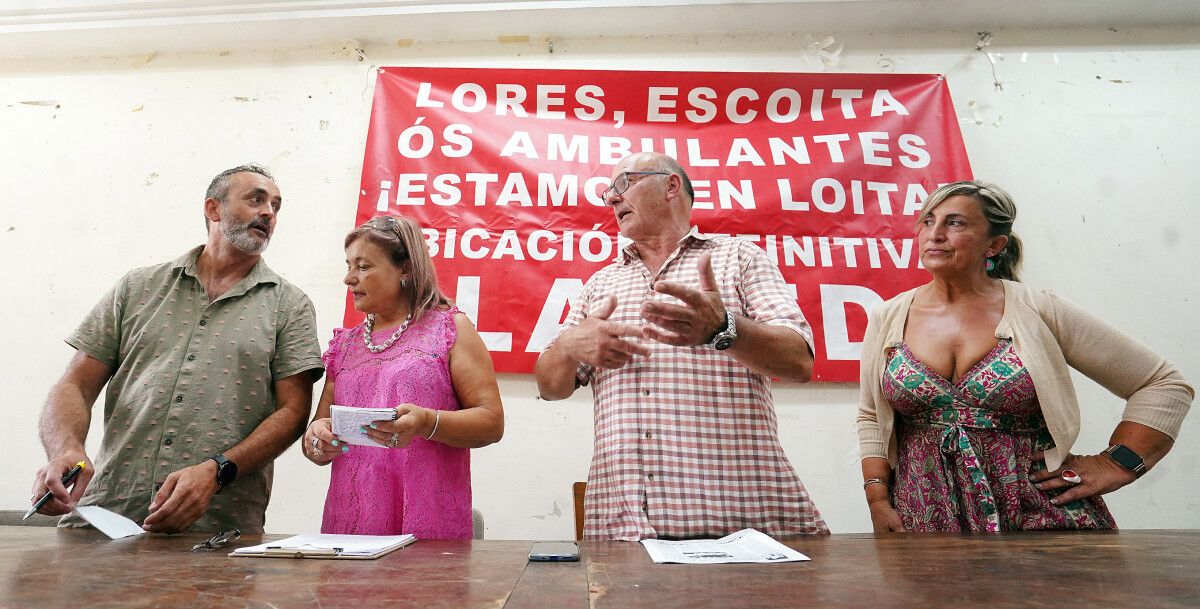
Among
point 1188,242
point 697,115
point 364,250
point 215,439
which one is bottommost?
point 215,439

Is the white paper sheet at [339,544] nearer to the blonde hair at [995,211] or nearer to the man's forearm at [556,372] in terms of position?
the man's forearm at [556,372]

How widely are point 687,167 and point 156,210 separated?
2267mm

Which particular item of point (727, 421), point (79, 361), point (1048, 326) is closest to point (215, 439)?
point (79, 361)

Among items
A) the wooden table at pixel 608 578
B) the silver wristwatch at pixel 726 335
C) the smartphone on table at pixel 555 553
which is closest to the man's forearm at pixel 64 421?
the wooden table at pixel 608 578

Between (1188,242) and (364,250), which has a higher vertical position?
(1188,242)

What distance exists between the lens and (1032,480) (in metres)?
1.56

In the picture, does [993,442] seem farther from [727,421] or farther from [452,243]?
[452,243]

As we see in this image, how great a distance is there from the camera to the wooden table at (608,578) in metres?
0.76

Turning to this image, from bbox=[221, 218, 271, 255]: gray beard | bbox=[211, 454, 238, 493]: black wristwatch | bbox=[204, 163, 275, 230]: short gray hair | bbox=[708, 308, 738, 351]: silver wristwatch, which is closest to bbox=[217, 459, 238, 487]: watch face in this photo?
bbox=[211, 454, 238, 493]: black wristwatch

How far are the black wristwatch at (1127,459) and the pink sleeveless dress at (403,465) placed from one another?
1.52 metres

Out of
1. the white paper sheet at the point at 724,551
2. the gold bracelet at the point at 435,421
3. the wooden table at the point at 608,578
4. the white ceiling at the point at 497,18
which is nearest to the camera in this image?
the wooden table at the point at 608,578

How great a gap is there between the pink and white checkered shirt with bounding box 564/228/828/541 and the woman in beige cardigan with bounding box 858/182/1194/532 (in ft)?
1.10

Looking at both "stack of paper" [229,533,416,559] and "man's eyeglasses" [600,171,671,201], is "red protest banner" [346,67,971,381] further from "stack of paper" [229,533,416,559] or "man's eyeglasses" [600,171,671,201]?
"stack of paper" [229,533,416,559]

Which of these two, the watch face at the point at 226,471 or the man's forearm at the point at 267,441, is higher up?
the man's forearm at the point at 267,441
